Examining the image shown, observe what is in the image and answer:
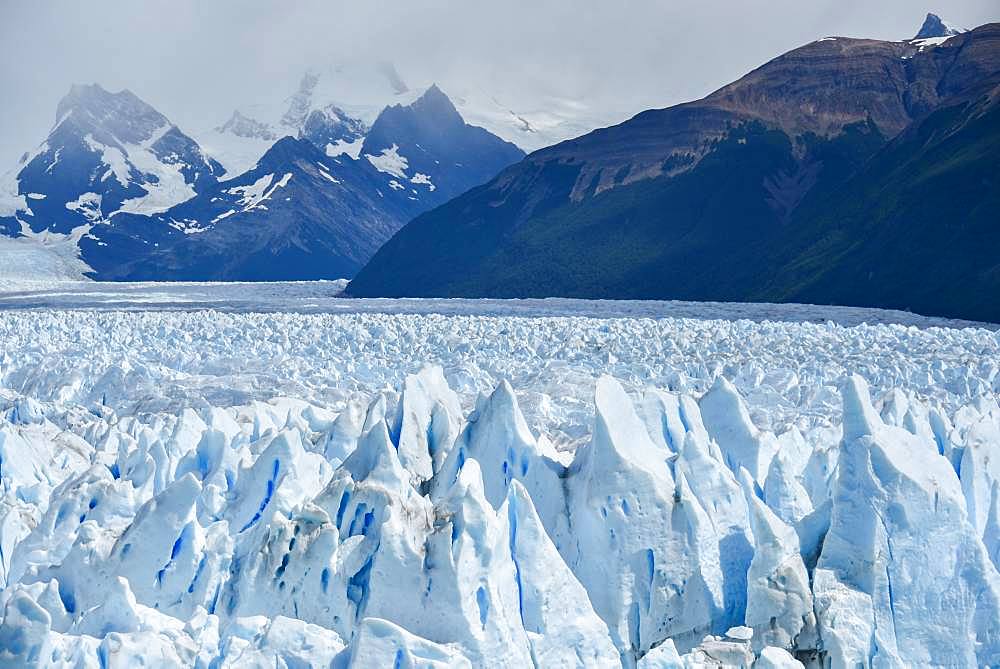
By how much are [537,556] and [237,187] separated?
150642 mm

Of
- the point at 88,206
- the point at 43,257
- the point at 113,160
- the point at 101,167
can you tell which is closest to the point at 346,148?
the point at 113,160

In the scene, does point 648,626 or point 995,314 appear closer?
point 648,626

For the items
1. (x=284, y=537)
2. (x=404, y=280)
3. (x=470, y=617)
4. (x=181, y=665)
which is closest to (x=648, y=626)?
(x=470, y=617)

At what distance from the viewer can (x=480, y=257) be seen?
295 ft

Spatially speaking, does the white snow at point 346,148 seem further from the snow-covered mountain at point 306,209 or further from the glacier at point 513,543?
the glacier at point 513,543

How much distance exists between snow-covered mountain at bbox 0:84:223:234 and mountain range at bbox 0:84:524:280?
0.64 feet

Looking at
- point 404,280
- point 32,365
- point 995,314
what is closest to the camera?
point 32,365

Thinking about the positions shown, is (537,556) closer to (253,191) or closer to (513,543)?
(513,543)

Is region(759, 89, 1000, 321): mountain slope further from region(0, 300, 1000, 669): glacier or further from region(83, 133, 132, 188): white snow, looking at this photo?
region(83, 133, 132, 188): white snow

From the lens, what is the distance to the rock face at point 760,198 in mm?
62719

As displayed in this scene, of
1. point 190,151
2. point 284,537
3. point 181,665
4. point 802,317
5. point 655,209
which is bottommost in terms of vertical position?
point 181,665

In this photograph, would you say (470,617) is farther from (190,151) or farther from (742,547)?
(190,151)

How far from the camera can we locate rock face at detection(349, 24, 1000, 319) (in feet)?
206

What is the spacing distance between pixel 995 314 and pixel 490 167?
141 m
